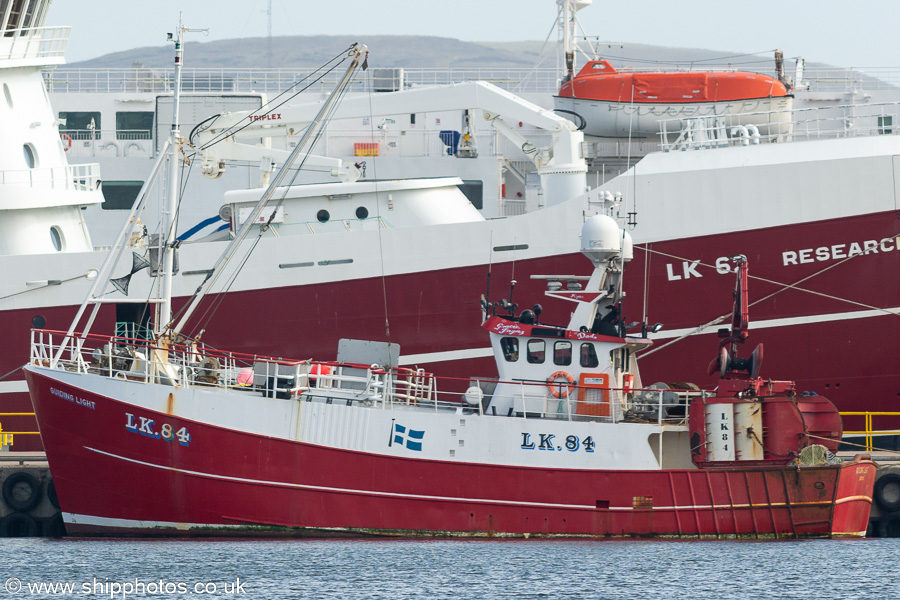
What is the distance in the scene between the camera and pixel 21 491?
2302 centimetres

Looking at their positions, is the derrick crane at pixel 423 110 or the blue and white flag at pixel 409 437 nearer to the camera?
the blue and white flag at pixel 409 437

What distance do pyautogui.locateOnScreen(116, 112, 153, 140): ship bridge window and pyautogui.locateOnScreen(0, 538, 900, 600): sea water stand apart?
13.3 meters

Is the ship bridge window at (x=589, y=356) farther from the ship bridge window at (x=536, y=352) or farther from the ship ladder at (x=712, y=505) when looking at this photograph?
the ship ladder at (x=712, y=505)

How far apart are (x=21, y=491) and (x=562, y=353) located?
29.4 ft

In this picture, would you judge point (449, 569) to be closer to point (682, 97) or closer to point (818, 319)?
point (818, 319)

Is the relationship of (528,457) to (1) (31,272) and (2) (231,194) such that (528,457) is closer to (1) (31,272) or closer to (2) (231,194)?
(2) (231,194)

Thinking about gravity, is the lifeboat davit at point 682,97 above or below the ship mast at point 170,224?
above

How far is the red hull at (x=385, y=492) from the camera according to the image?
2117 centimetres

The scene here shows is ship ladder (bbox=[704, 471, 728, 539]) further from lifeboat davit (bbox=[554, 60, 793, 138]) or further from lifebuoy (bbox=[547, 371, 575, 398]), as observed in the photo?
lifeboat davit (bbox=[554, 60, 793, 138])

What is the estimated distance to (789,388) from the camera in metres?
21.7

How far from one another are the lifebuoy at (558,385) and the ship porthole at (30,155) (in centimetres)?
1205

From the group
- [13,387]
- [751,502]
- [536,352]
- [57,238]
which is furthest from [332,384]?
[57,238]

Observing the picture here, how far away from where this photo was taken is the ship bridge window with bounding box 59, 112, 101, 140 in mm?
32906

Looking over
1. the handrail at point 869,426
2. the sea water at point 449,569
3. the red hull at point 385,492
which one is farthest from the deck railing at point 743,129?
the sea water at point 449,569
